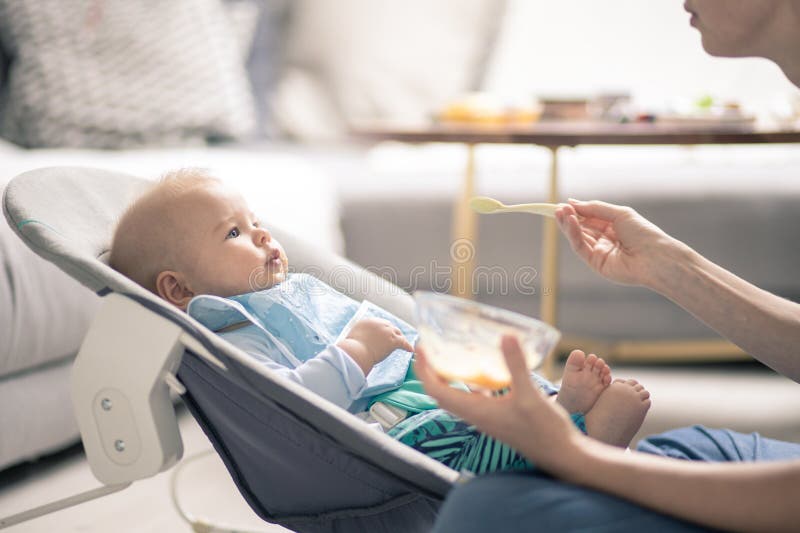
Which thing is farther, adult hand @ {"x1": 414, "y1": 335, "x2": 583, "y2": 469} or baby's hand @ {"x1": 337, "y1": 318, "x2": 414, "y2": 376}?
baby's hand @ {"x1": 337, "y1": 318, "x2": 414, "y2": 376}

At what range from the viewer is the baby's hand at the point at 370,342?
1.07 m

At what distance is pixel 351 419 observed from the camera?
2.81 feet

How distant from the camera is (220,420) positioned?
0.98m

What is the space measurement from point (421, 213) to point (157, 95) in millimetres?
805

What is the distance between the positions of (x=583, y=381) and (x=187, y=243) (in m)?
0.55

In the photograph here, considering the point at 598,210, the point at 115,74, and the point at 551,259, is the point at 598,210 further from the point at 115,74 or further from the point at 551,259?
the point at 115,74

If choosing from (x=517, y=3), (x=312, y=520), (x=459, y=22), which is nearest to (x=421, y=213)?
(x=459, y=22)

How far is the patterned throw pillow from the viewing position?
2.24 meters

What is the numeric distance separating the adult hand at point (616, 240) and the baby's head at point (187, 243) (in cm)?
44

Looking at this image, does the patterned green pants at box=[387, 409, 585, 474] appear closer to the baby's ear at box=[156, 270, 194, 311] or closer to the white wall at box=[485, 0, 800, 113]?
the baby's ear at box=[156, 270, 194, 311]

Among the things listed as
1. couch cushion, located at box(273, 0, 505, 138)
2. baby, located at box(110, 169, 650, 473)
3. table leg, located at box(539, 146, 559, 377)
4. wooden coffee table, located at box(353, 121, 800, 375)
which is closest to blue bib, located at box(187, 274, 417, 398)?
baby, located at box(110, 169, 650, 473)

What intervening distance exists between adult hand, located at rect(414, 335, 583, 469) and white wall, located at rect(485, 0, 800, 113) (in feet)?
7.28

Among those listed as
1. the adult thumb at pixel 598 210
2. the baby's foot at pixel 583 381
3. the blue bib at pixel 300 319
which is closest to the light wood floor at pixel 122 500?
the blue bib at pixel 300 319

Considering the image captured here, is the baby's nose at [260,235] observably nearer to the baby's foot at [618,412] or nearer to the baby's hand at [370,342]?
the baby's hand at [370,342]
